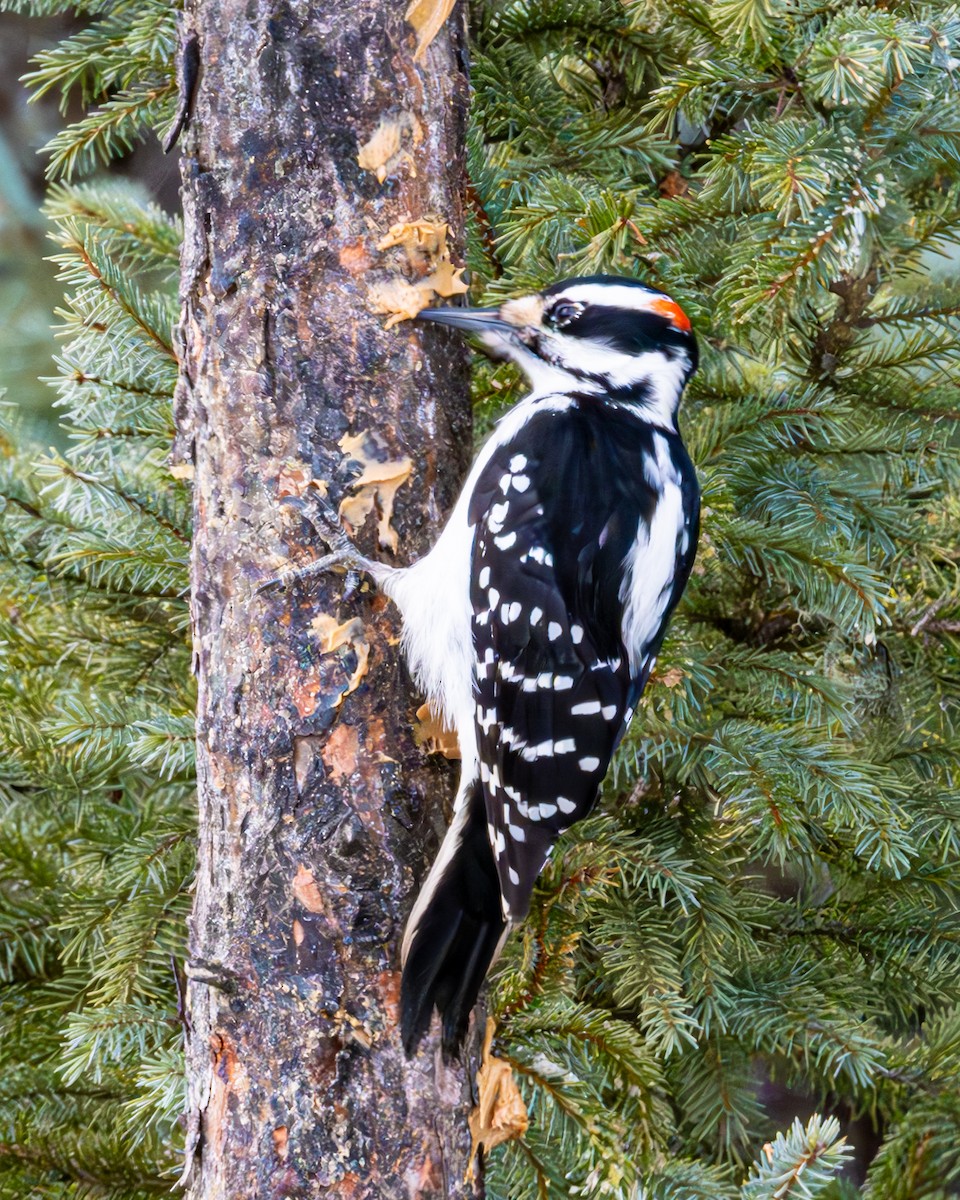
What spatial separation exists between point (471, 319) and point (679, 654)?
0.56 meters

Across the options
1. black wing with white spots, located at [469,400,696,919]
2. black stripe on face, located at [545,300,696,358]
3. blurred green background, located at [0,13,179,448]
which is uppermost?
black stripe on face, located at [545,300,696,358]

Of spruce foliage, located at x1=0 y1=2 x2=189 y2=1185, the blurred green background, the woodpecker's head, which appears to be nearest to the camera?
the woodpecker's head

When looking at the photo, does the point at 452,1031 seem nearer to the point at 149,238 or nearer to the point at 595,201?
the point at 595,201

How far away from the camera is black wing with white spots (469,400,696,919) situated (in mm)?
1553

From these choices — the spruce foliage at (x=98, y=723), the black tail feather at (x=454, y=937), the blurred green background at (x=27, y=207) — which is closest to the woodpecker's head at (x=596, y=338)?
the spruce foliage at (x=98, y=723)

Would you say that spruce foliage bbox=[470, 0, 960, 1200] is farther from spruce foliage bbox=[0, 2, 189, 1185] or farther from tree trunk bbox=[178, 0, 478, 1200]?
spruce foliage bbox=[0, 2, 189, 1185]

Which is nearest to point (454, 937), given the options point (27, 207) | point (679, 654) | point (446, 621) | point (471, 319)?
point (446, 621)

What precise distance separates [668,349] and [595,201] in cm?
28

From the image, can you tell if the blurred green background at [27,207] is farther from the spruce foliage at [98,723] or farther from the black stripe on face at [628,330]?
the black stripe on face at [628,330]

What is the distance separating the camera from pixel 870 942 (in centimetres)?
188

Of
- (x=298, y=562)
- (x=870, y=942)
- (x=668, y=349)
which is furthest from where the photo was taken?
(x=870, y=942)

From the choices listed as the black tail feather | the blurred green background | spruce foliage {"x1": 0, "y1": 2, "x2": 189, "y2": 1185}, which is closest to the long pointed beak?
spruce foliage {"x1": 0, "y1": 2, "x2": 189, "y2": 1185}

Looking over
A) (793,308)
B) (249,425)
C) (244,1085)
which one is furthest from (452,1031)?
(793,308)

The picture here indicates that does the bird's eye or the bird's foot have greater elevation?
the bird's eye
